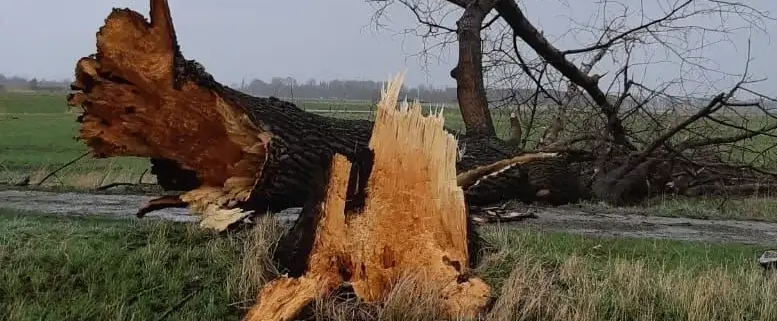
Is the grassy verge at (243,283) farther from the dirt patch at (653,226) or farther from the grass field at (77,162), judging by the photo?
the dirt patch at (653,226)

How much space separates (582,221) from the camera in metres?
9.09

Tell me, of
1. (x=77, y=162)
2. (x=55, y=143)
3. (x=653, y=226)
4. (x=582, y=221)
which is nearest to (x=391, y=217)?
(x=582, y=221)

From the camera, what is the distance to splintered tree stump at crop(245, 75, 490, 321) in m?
4.93

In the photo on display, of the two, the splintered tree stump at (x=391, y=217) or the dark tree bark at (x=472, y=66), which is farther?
the dark tree bark at (x=472, y=66)

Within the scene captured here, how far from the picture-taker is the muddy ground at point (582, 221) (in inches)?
323

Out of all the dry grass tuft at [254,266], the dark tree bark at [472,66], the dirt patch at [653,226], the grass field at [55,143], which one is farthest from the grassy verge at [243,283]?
the dark tree bark at [472,66]

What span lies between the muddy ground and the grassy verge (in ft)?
6.59

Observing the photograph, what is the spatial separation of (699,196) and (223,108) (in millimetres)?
9924

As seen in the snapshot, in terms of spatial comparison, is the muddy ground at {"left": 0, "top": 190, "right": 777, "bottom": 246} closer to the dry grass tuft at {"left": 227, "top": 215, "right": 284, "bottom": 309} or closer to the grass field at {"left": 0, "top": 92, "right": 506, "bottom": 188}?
the grass field at {"left": 0, "top": 92, "right": 506, "bottom": 188}

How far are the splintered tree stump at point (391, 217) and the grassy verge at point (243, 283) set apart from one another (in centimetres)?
25

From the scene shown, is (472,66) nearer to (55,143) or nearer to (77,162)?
(77,162)

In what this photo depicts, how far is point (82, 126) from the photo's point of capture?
5.86 meters

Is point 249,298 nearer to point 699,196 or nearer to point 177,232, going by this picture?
point 177,232

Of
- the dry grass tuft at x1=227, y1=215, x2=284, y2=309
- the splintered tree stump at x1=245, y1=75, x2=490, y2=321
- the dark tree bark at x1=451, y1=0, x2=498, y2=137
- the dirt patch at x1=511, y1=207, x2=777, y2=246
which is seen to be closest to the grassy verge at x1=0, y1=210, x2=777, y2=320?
the dry grass tuft at x1=227, y1=215, x2=284, y2=309
